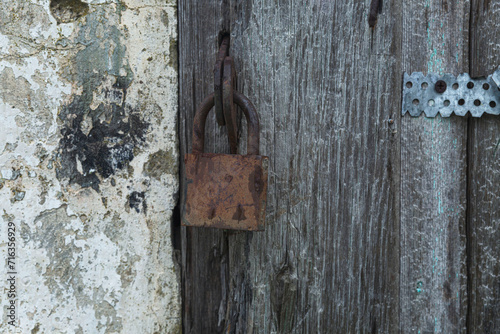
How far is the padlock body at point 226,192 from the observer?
2.12ft

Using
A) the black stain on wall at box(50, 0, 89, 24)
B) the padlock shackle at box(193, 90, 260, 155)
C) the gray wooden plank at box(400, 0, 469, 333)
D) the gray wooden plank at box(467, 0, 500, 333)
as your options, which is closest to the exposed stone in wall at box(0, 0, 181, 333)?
the black stain on wall at box(50, 0, 89, 24)

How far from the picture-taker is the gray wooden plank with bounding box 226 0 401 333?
2.59 feet

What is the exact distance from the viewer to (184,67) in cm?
80

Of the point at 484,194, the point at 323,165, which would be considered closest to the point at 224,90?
the point at 323,165

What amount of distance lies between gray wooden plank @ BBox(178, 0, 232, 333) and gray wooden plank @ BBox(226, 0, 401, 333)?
0.05 metres

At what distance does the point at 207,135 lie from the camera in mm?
804

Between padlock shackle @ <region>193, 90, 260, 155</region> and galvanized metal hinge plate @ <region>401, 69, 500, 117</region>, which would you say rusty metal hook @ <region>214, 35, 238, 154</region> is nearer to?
padlock shackle @ <region>193, 90, 260, 155</region>

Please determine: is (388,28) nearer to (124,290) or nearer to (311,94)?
(311,94)

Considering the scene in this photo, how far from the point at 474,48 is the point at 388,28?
7.5 inches

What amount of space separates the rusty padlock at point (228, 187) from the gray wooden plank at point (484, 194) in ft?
1.61

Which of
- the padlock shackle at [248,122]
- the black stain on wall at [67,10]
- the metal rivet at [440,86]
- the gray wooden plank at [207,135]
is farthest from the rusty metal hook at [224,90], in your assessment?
the metal rivet at [440,86]

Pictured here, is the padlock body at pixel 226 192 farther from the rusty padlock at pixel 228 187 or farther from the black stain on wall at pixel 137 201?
the black stain on wall at pixel 137 201

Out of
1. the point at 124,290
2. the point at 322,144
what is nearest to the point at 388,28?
the point at 322,144

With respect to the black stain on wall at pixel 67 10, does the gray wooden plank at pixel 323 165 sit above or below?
below
